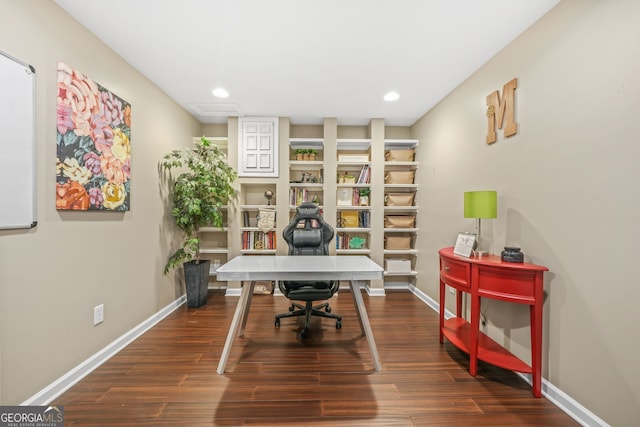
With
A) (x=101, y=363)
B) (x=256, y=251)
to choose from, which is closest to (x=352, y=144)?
(x=256, y=251)

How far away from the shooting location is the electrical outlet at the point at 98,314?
1.91 m

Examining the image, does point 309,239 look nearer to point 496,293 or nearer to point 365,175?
point 365,175

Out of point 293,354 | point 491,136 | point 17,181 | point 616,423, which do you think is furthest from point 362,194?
point 17,181

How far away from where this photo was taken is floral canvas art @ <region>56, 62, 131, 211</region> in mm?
1641

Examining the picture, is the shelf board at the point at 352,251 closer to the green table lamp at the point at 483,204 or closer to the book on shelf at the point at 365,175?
the book on shelf at the point at 365,175

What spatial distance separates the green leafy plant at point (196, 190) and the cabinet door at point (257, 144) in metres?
0.36

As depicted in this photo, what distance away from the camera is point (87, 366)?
6.00ft

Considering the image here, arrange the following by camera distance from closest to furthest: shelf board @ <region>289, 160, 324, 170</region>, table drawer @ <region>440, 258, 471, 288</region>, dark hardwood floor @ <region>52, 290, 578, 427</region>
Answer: dark hardwood floor @ <region>52, 290, 578, 427</region> → table drawer @ <region>440, 258, 471, 288</region> → shelf board @ <region>289, 160, 324, 170</region>

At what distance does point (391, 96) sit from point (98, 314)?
11.7 feet

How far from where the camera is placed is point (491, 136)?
2152 mm

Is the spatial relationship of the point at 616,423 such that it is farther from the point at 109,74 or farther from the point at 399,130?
the point at 109,74

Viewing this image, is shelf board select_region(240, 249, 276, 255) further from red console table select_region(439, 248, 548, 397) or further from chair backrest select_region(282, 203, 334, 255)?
red console table select_region(439, 248, 548, 397)

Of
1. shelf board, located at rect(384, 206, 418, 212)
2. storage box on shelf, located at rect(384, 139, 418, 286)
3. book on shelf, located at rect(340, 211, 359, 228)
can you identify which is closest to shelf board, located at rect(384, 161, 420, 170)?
storage box on shelf, located at rect(384, 139, 418, 286)

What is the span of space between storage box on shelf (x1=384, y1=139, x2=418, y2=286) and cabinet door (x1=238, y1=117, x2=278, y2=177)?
1.69m
